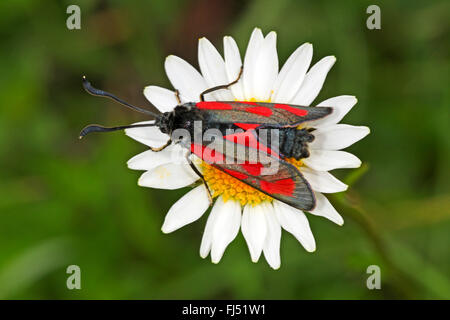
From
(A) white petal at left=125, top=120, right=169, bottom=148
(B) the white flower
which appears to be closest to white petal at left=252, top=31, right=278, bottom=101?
(B) the white flower

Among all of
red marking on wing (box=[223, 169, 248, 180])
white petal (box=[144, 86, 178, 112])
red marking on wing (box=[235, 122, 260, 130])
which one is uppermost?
white petal (box=[144, 86, 178, 112])

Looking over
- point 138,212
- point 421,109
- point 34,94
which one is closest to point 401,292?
point 421,109

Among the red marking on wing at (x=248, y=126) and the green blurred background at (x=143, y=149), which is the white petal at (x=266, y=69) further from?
the green blurred background at (x=143, y=149)

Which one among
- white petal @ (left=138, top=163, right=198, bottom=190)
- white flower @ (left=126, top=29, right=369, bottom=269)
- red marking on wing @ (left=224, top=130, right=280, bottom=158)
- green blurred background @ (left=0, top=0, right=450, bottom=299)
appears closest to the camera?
red marking on wing @ (left=224, top=130, right=280, bottom=158)

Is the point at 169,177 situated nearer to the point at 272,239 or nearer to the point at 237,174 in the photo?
the point at 237,174

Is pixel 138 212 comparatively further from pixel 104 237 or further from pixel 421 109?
pixel 421 109

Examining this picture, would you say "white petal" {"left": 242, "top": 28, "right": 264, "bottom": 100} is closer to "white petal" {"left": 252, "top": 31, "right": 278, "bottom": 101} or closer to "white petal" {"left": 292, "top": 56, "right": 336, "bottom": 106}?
"white petal" {"left": 252, "top": 31, "right": 278, "bottom": 101}

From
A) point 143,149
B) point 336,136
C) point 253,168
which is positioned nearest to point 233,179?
point 253,168
